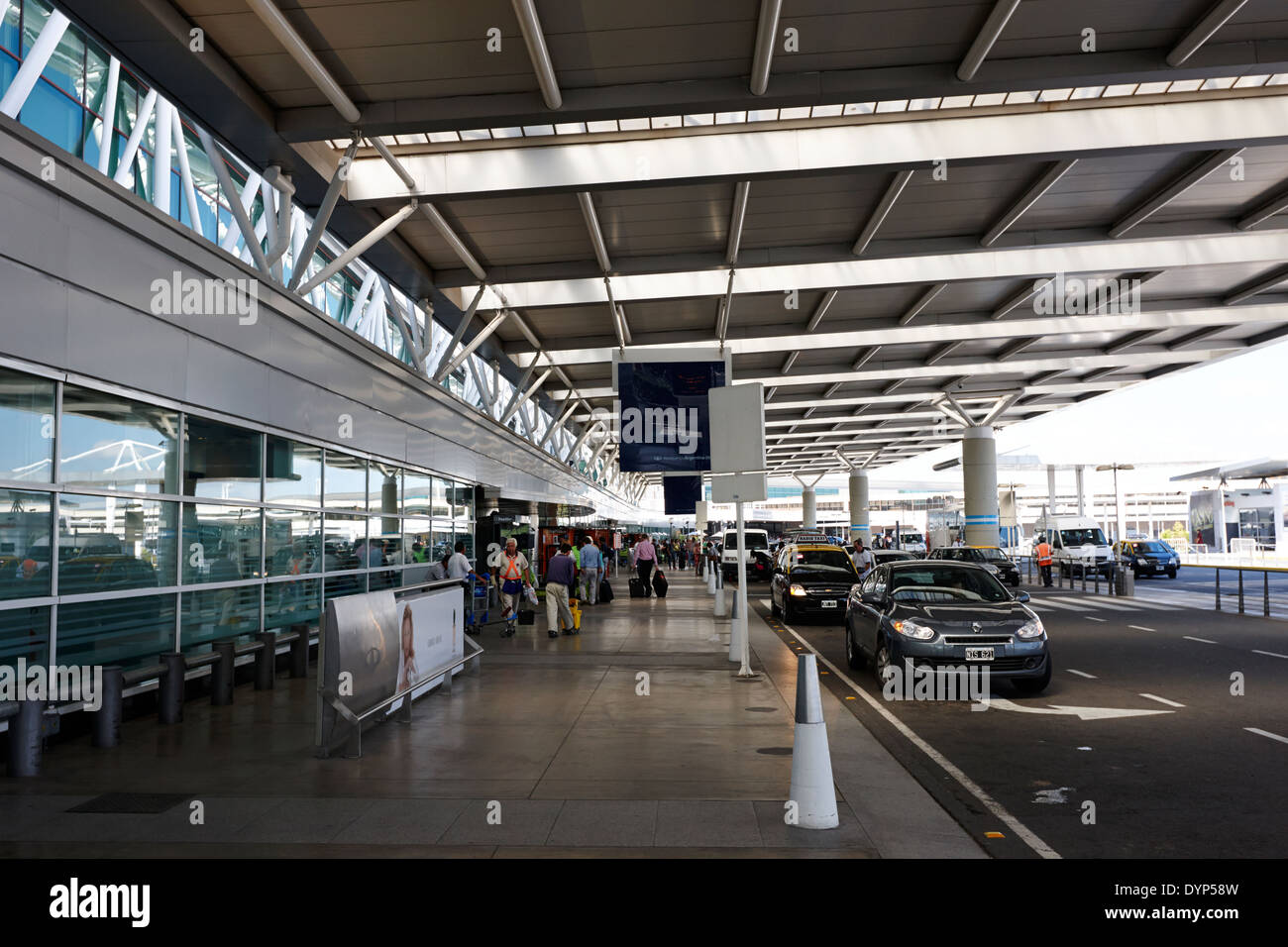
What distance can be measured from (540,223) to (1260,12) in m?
11.0

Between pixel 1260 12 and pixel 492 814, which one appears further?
pixel 1260 12

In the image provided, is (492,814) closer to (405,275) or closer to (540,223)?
(540,223)

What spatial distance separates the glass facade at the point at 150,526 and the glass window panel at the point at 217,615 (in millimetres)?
24

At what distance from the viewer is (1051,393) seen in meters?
42.4

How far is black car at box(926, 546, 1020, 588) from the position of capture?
29609 mm

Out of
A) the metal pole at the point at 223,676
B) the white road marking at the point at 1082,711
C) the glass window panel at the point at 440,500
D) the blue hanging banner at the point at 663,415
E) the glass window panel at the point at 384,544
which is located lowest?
the white road marking at the point at 1082,711

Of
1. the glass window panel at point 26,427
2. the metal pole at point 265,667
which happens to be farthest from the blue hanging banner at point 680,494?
the glass window panel at point 26,427

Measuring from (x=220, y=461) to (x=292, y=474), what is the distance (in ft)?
6.65

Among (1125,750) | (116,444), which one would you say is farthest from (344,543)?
(1125,750)

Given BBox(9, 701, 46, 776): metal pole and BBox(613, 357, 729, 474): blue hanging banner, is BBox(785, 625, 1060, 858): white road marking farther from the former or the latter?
BBox(613, 357, 729, 474): blue hanging banner

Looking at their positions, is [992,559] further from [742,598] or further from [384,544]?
[384,544]

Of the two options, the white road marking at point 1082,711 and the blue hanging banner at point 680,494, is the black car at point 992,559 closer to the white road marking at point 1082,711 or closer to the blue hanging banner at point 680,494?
the blue hanging banner at point 680,494

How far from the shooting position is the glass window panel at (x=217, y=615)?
1076 cm
